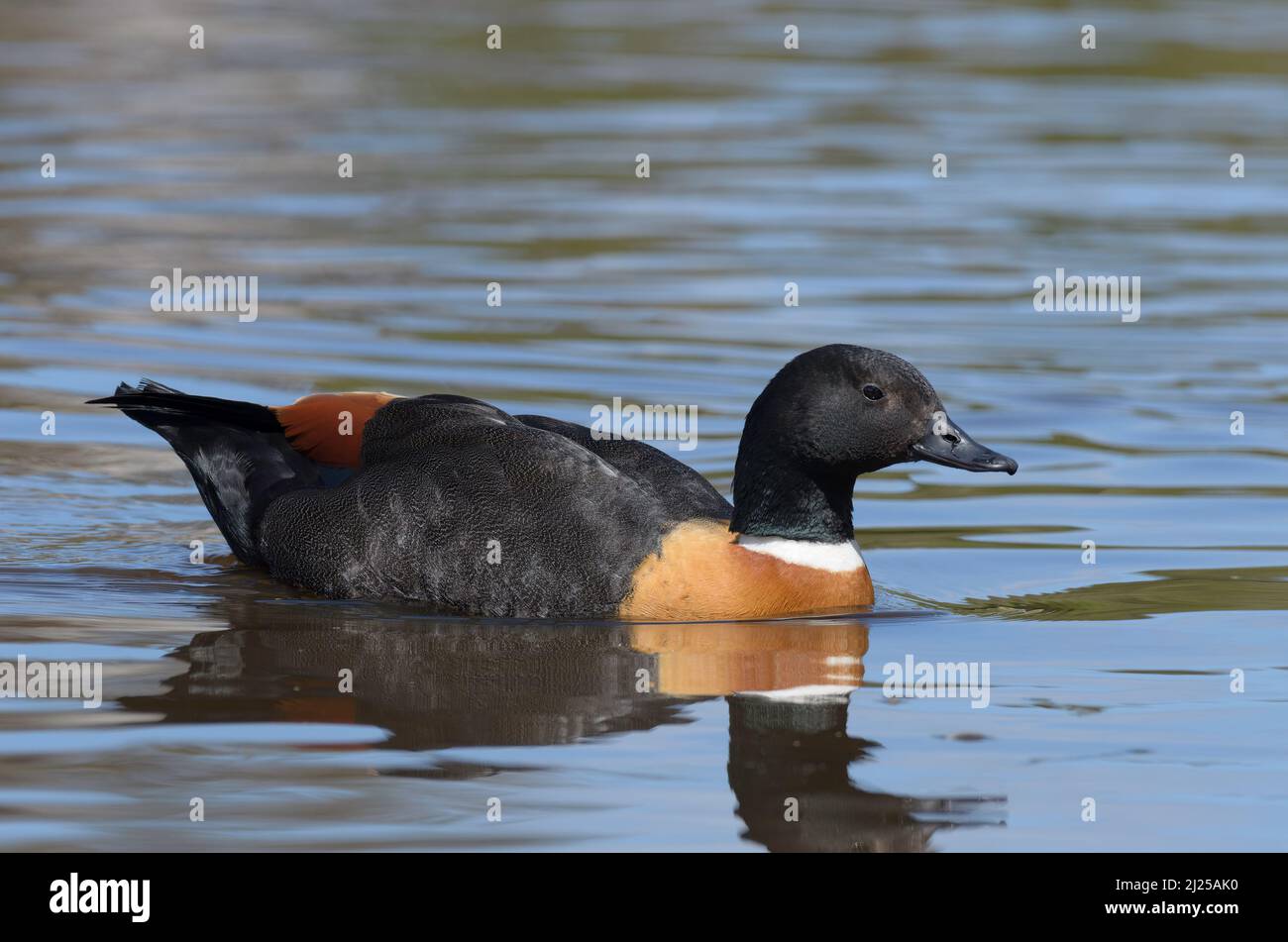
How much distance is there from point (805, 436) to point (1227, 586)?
7.68ft

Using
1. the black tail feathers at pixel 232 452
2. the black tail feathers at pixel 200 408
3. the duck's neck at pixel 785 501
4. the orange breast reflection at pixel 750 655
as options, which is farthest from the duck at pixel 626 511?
the black tail feathers at pixel 200 408

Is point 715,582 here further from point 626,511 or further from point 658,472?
point 658,472

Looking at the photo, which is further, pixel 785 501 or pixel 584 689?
pixel 785 501

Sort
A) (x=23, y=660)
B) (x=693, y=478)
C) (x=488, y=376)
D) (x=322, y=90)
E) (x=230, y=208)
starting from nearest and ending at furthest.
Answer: (x=23, y=660)
(x=693, y=478)
(x=488, y=376)
(x=230, y=208)
(x=322, y=90)

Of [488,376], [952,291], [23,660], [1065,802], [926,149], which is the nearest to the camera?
[1065,802]

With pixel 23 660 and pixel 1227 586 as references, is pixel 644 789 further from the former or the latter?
pixel 1227 586

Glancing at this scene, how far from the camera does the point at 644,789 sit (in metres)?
7.45

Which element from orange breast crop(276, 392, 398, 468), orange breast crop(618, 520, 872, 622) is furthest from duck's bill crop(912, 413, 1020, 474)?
orange breast crop(276, 392, 398, 468)

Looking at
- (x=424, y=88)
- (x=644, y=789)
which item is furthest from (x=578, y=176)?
(x=644, y=789)

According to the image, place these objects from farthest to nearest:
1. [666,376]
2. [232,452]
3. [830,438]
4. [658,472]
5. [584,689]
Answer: [666,376], [232,452], [658,472], [830,438], [584,689]

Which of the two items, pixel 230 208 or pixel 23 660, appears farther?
pixel 230 208

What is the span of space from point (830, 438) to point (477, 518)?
1.55 m

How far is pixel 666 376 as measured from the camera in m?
15.0

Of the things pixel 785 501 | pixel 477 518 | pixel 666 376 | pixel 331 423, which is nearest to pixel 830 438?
pixel 785 501
